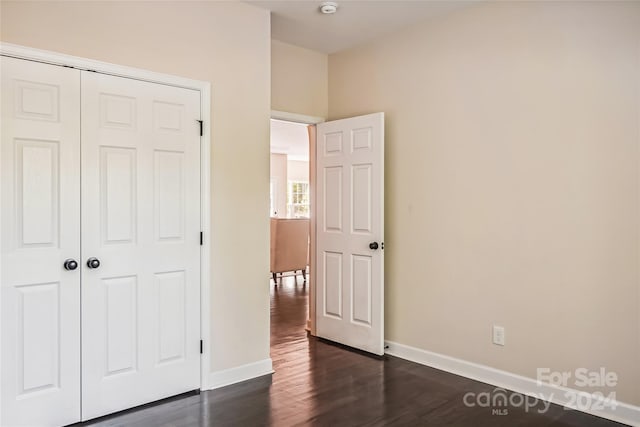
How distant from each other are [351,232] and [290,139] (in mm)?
5706

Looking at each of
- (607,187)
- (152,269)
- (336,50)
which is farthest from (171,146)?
(607,187)

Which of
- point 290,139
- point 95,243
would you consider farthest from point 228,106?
point 290,139

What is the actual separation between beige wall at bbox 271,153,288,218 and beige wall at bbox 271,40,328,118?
7815mm

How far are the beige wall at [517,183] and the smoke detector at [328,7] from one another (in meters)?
0.76

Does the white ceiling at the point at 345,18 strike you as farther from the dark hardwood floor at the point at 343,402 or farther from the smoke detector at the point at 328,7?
the dark hardwood floor at the point at 343,402

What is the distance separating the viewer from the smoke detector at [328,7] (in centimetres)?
328

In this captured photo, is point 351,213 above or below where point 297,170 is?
below

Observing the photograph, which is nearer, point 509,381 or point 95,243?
point 95,243

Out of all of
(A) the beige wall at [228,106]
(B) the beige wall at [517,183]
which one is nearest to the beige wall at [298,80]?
(B) the beige wall at [517,183]

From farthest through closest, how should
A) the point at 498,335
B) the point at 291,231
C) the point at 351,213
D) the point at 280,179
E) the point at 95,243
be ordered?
the point at 280,179
the point at 291,231
the point at 351,213
the point at 498,335
the point at 95,243

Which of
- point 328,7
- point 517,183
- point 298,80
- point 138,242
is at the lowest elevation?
point 138,242

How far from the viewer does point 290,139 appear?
9461 millimetres

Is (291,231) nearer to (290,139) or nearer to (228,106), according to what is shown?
(290,139)

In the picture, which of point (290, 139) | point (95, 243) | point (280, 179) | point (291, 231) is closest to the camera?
point (95, 243)
